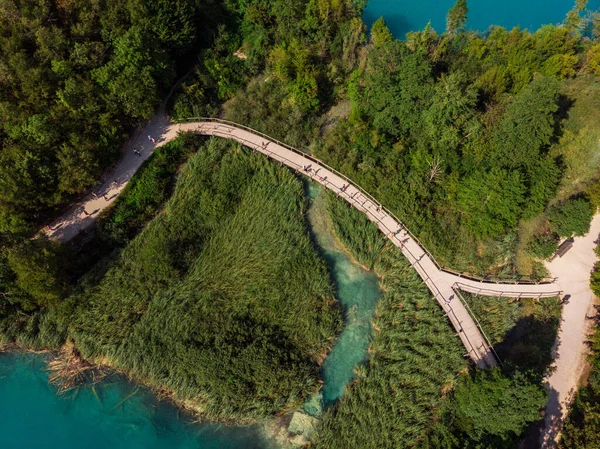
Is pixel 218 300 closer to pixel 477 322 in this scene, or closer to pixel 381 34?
pixel 477 322

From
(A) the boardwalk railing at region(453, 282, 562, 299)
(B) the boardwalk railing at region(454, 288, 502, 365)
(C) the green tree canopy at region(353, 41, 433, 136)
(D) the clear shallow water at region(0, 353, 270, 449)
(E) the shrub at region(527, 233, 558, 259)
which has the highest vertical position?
(C) the green tree canopy at region(353, 41, 433, 136)

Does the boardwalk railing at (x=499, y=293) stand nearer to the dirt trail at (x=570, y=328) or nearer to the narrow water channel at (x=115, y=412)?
the dirt trail at (x=570, y=328)

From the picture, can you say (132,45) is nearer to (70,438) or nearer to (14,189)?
(14,189)

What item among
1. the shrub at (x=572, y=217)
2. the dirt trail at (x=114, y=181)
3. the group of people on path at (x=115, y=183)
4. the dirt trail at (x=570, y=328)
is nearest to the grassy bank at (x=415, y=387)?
the dirt trail at (x=570, y=328)

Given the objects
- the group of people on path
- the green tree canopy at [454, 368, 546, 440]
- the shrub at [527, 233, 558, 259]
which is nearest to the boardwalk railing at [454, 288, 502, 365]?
the green tree canopy at [454, 368, 546, 440]

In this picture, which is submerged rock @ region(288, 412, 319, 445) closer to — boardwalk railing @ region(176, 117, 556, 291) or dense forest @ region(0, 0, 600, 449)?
dense forest @ region(0, 0, 600, 449)

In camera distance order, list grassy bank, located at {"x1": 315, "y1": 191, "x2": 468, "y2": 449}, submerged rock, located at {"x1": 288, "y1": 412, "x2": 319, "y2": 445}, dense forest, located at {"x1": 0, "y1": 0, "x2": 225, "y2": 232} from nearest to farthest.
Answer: grassy bank, located at {"x1": 315, "y1": 191, "x2": 468, "y2": 449}
submerged rock, located at {"x1": 288, "y1": 412, "x2": 319, "y2": 445}
dense forest, located at {"x1": 0, "y1": 0, "x2": 225, "y2": 232}

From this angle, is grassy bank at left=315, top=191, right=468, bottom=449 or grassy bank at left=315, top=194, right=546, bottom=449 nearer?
grassy bank at left=315, top=194, right=546, bottom=449
